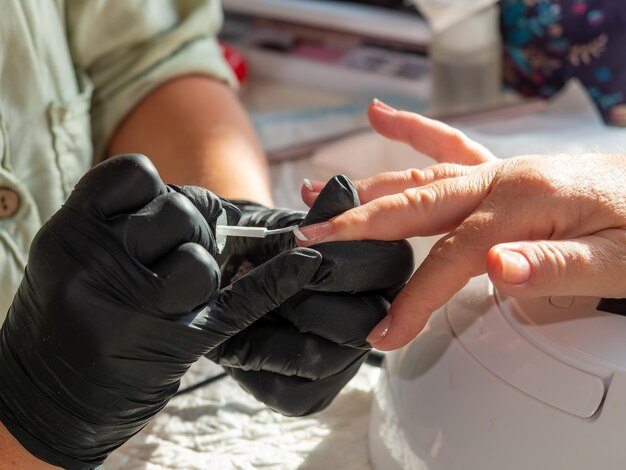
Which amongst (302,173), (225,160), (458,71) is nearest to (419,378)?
(225,160)

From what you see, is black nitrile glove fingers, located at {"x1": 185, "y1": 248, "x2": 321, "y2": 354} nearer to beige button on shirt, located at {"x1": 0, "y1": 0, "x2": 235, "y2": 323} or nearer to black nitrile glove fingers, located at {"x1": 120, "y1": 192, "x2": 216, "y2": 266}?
black nitrile glove fingers, located at {"x1": 120, "y1": 192, "x2": 216, "y2": 266}

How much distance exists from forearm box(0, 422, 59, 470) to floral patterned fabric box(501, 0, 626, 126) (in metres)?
0.80

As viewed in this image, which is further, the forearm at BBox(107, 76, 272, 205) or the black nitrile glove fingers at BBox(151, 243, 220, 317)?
the forearm at BBox(107, 76, 272, 205)

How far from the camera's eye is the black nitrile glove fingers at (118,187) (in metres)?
0.40

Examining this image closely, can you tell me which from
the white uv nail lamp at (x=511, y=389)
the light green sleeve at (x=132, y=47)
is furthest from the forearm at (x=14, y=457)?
the light green sleeve at (x=132, y=47)

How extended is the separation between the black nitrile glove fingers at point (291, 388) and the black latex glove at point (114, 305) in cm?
A: 9

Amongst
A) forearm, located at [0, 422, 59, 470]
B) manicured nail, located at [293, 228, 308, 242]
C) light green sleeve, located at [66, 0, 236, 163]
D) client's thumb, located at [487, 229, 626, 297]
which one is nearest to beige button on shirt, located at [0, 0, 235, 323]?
light green sleeve, located at [66, 0, 236, 163]

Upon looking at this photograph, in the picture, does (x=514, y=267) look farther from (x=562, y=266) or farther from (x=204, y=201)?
(x=204, y=201)

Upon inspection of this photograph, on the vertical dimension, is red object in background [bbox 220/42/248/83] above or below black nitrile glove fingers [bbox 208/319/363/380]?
below

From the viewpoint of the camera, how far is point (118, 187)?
0.40 metres

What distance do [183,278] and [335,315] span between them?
110 millimetres

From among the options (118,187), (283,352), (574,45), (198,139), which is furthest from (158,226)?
(574,45)

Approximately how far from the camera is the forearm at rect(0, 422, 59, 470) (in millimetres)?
450

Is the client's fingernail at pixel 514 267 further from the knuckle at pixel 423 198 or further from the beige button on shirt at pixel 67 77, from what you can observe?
the beige button on shirt at pixel 67 77
